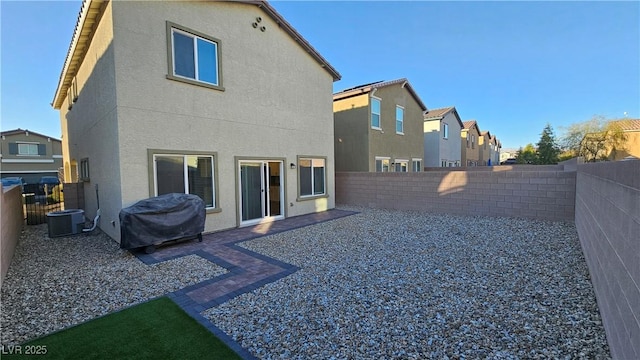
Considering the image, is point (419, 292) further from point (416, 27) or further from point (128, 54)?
point (416, 27)

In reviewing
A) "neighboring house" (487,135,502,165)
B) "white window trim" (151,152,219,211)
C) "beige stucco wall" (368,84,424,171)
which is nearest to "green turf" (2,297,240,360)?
"white window trim" (151,152,219,211)

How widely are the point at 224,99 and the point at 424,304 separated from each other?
790 centimetres

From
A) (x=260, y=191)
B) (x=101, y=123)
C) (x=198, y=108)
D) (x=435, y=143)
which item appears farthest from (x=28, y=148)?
(x=435, y=143)

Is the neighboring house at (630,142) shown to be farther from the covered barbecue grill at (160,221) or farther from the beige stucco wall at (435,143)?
the covered barbecue grill at (160,221)

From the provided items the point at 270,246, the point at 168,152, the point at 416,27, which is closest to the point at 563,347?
the point at 270,246

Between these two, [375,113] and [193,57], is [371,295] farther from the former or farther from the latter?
[375,113]

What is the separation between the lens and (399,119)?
18391 millimetres

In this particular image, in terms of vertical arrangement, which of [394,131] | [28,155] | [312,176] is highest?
[394,131]

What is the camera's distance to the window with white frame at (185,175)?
7365 millimetres

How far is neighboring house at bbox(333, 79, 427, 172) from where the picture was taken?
1559 cm

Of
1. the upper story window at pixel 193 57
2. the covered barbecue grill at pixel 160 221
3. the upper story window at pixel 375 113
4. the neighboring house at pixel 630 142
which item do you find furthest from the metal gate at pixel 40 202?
the neighboring house at pixel 630 142

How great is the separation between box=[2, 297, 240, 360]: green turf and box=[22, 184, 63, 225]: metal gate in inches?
415

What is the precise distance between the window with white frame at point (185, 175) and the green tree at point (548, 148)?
124ft

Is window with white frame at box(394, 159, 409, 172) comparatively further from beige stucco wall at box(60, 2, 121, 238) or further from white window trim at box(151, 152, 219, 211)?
beige stucco wall at box(60, 2, 121, 238)
